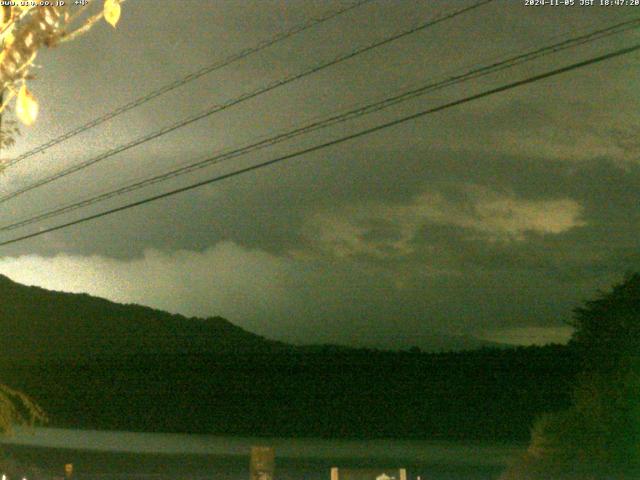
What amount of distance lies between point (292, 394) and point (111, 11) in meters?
81.6

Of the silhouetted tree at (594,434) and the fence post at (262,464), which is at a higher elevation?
the silhouetted tree at (594,434)

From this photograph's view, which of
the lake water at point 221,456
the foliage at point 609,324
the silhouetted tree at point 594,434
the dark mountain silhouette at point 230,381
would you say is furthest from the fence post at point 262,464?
the dark mountain silhouette at point 230,381

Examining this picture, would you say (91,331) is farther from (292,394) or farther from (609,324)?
(609,324)

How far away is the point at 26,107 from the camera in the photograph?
4.68 meters

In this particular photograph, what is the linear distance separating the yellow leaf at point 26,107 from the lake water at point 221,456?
28501mm

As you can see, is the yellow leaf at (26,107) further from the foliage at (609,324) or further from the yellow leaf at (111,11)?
the foliage at (609,324)

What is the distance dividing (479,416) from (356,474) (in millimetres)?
61108

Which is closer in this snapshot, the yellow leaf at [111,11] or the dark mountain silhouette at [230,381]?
the yellow leaf at [111,11]

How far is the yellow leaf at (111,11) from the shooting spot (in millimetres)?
4770

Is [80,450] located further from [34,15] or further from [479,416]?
[34,15]

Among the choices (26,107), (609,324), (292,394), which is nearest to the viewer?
(26,107)

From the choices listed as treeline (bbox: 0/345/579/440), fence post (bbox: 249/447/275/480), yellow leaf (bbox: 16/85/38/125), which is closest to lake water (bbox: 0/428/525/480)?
treeline (bbox: 0/345/579/440)

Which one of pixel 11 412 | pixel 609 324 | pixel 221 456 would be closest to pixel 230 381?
pixel 221 456

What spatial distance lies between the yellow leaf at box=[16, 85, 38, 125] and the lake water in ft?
93.5
